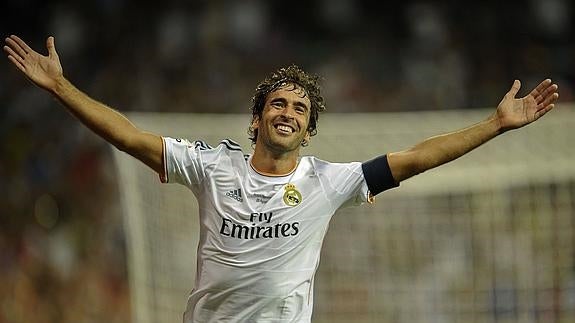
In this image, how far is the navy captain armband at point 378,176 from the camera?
4125 millimetres

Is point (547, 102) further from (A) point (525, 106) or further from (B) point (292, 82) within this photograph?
(B) point (292, 82)

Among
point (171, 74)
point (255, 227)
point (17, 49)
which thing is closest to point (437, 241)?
point (255, 227)

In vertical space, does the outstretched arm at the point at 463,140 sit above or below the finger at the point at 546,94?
below

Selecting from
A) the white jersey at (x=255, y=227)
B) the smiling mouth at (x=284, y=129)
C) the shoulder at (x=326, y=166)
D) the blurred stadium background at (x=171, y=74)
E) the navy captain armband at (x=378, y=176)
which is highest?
the blurred stadium background at (x=171, y=74)

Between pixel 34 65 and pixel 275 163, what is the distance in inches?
40.2

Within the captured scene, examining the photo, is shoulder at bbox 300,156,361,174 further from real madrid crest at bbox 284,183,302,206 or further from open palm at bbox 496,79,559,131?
open palm at bbox 496,79,559,131

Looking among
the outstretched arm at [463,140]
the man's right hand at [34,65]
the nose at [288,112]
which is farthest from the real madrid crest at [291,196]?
the man's right hand at [34,65]

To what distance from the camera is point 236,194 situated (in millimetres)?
4105

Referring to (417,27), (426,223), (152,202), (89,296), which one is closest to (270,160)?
(152,202)

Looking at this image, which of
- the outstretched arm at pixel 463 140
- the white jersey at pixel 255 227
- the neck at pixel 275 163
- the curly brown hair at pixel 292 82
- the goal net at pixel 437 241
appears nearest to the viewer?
the white jersey at pixel 255 227

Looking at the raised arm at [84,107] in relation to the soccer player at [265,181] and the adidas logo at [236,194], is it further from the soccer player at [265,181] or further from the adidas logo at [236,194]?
the adidas logo at [236,194]

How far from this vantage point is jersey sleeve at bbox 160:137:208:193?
412 centimetres

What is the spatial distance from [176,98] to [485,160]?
5.51 meters

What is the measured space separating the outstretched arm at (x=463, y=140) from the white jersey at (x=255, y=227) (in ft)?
0.62
